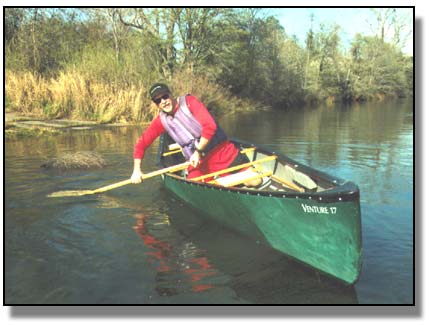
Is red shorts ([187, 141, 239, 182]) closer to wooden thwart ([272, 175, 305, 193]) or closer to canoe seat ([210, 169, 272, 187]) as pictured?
canoe seat ([210, 169, 272, 187])

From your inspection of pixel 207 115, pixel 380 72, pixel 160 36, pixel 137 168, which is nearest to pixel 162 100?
pixel 207 115

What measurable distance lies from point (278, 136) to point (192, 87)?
7842 mm

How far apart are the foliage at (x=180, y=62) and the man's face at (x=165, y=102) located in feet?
28.7

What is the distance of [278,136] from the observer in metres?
13.8

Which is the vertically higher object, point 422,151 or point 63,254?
point 422,151

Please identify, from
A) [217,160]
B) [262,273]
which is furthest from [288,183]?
[262,273]

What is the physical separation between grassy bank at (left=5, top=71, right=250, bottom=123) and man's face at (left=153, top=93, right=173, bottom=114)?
10.9m

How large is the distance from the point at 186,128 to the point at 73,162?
3860 mm

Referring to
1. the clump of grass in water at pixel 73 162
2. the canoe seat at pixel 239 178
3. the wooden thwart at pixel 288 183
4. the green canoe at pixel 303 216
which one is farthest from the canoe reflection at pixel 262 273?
the clump of grass in water at pixel 73 162

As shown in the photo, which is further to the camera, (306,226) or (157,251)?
(157,251)

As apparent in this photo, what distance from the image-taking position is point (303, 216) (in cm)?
355

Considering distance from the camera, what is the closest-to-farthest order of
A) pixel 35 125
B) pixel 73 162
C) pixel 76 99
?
pixel 73 162 < pixel 35 125 < pixel 76 99

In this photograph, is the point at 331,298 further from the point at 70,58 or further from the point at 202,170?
the point at 70,58

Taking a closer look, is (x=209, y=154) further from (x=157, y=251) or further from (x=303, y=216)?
(x=303, y=216)
